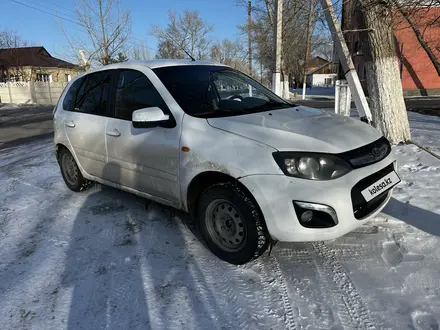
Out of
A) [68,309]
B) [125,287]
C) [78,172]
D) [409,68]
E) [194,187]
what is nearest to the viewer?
[68,309]

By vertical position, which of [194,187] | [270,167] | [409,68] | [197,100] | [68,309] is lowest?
[68,309]

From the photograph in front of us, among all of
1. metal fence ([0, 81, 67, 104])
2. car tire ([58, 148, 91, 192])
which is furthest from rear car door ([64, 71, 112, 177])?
metal fence ([0, 81, 67, 104])

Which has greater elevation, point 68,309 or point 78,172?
point 78,172

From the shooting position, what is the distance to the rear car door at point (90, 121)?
416cm

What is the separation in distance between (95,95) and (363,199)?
3256 mm

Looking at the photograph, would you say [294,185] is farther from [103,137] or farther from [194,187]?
[103,137]

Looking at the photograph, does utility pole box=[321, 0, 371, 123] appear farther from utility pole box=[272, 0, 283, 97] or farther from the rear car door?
the rear car door

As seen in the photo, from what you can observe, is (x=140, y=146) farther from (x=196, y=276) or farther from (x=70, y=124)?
(x=70, y=124)

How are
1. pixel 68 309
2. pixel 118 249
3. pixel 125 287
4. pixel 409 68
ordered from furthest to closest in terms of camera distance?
pixel 409 68 < pixel 118 249 < pixel 125 287 < pixel 68 309

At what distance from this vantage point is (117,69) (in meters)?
4.13

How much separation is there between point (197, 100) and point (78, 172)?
7.77ft

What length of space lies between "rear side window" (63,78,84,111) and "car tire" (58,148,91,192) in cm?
61

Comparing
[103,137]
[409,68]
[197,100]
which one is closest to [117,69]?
[103,137]

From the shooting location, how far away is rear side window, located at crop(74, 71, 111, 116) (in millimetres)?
4166
